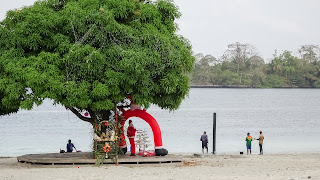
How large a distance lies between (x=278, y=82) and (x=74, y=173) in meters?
155

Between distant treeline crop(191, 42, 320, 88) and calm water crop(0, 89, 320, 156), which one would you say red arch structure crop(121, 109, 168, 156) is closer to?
calm water crop(0, 89, 320, 156)

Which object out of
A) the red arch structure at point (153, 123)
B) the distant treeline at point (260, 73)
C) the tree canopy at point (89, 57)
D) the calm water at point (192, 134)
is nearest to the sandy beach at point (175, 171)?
the red arch structure at point (153, 123)

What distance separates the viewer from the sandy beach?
67.1ft

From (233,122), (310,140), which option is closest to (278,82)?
(233,122)

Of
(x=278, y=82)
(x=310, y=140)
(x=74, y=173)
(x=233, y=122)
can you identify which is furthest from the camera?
(x=278, y=82)

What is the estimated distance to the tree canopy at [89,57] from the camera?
22234 mm

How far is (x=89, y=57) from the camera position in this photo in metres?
22.1

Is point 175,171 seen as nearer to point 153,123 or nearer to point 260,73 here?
point 153,123

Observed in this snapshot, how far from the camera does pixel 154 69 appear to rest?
2284 centimetres

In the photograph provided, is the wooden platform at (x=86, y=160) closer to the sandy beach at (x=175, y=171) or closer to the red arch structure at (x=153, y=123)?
the sandy beach at (x=175, y=171)

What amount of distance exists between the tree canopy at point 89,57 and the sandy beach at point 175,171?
264cm

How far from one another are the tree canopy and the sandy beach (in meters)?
2.64

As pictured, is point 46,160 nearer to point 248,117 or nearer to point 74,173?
point 74,173

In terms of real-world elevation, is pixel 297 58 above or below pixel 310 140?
above
